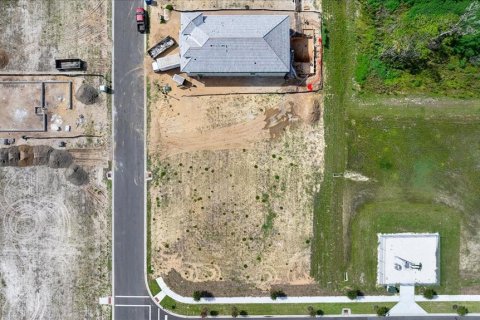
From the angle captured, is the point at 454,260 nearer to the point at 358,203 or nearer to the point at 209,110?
the point at 358,203

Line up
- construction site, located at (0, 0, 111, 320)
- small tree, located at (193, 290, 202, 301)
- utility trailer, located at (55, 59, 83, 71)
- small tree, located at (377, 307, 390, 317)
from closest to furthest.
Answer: small tree, located at (377, 307, 390, 317)
small tree, located at (193, 290, 202, 301)
utility trailer, located at (55, 59, 83, 71)
construction site, located at (0, 0, 111, 320)

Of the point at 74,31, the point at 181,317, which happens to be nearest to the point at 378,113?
the point at 181,317

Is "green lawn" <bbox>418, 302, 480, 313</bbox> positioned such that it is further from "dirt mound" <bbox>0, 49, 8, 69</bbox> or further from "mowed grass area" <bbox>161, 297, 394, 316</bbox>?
"dirt mound" <bbox>0, 49, 8, 69</bbox>

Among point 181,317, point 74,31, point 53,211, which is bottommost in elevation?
point 181,317

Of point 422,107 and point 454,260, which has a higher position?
point 422,107

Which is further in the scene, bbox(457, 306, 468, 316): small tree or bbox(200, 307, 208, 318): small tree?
bbox(200, 307, 208, 318): small tree

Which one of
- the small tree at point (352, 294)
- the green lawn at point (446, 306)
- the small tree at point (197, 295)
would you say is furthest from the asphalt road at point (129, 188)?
the green lawn at point (446, 306)

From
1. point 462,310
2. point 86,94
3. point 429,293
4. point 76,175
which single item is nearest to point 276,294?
point 429,293

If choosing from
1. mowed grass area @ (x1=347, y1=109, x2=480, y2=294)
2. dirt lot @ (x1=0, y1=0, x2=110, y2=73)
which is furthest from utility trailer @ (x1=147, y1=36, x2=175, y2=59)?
mowed grass area @ (x1=347, y1=109, x2=480, y2=294)
